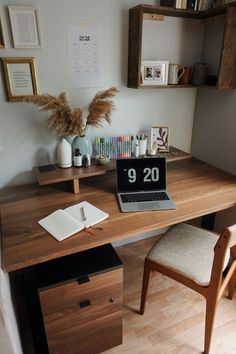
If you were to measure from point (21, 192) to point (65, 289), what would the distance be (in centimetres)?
67

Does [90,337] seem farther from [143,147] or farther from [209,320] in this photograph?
[143,147]

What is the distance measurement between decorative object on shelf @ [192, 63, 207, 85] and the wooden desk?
608 mm

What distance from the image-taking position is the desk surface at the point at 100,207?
3.52 feet

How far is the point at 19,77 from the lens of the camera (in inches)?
55.0

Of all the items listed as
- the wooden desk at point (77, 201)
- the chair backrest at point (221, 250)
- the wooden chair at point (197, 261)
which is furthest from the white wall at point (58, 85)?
the chair backrest at point (221, 250)

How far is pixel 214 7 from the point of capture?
61.2 inches

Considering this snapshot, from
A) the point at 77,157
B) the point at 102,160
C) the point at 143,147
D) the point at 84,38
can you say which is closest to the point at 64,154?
the point at 77,157

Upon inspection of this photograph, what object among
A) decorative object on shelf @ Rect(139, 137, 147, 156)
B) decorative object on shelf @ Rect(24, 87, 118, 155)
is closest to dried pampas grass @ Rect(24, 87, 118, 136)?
decorative object on shelf @ Rect(24, 87, 118, 155)

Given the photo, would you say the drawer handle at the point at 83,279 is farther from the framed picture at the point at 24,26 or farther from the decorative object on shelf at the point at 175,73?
the decorative object on shelf at the point at 175,73

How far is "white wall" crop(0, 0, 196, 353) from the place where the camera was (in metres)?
1.40

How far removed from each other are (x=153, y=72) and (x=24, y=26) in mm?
790

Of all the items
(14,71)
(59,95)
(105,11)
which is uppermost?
(105,11)

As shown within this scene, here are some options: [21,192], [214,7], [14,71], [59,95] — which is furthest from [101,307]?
[214,7]

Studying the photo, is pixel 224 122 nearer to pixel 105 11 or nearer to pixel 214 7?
pixel 214 7
